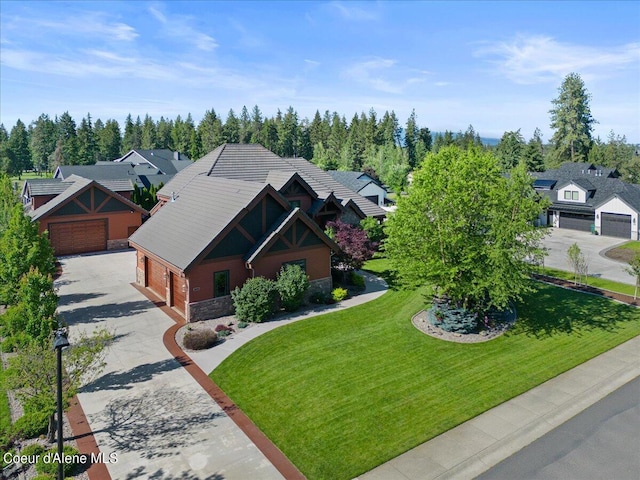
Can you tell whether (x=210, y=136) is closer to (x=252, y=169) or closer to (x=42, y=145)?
(x=42, y=145)

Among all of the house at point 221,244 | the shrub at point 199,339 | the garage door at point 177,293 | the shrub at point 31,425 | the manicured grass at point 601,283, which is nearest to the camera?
the shrub at point 31,425

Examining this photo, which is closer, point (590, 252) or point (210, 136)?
point (590, 252)

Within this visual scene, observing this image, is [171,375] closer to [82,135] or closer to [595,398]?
[595,398]

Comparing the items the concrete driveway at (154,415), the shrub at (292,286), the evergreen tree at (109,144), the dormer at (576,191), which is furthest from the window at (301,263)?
the evergreen tree at (109,144)

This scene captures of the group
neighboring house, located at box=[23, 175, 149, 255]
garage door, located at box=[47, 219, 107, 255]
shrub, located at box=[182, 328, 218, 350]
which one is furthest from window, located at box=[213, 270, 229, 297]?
garage door, located at box=[47, 219, 107, 255]

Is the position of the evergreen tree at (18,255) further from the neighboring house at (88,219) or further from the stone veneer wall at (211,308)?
the neighboring house at (88,219)

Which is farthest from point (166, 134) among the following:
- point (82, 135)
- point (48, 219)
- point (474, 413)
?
point (474, 413)

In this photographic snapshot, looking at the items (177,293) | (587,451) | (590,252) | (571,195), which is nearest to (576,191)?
(571,195)

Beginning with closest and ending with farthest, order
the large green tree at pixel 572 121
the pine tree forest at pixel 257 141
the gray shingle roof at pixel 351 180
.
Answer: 1. the gray shingle roof at pixel 351 180
2. the large green tree at pixel 572 121
3. the pine tree forest at pixel 257 141
